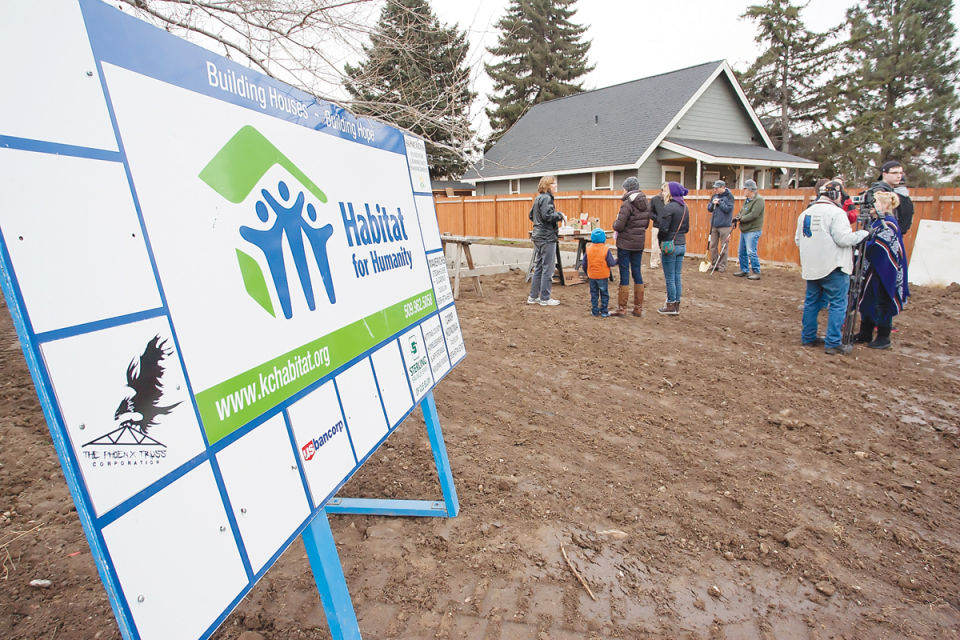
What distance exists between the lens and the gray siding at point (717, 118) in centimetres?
2066

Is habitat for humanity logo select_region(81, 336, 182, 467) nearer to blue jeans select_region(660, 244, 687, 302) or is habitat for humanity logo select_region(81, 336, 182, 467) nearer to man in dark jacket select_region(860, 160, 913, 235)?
man in dark jacket select_region(860, 160, 913, 235)

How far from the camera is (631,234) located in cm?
734

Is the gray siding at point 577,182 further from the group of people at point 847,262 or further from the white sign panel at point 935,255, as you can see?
the group of people at point 847,262

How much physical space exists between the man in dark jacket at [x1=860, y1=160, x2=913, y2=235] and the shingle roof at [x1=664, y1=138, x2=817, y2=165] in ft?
41.9

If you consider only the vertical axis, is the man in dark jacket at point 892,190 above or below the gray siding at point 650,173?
below

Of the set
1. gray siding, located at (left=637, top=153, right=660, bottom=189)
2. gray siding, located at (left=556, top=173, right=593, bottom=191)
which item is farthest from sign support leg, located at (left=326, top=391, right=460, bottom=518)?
gray siding, located at (left=556, top=173, right=593, bottom=191)

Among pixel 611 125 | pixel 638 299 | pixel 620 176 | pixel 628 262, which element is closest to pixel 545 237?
pixel 628 262

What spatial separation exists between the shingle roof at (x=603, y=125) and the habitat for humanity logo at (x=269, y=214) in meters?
16.9

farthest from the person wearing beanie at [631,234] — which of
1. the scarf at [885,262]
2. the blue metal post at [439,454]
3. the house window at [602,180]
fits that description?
the house window at [602,180]

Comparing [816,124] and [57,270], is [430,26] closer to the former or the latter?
[57,270]

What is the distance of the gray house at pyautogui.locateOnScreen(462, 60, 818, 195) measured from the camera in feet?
64.5

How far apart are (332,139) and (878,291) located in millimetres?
6339

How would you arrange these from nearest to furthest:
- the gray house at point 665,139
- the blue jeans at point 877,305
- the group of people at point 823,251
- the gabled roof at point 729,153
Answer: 1. the group of people at point 823,251
2. the blue jeans at point 877,305
3. the gabled roof at point 729,153
4. the gray house at point 665,139

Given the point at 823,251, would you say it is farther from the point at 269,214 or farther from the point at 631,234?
the point at 269,214
